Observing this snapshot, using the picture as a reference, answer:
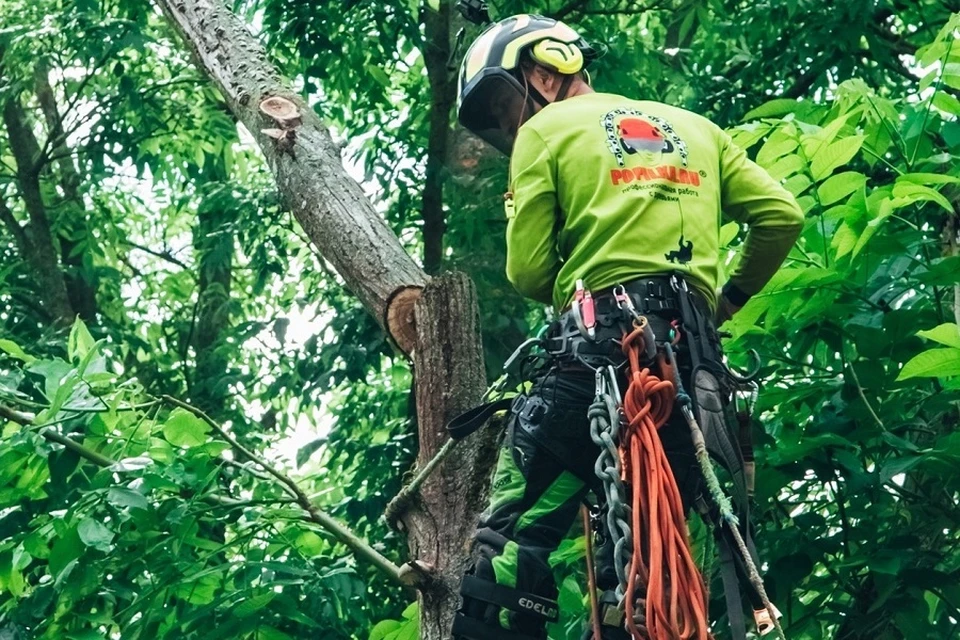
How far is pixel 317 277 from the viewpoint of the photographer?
10.2m

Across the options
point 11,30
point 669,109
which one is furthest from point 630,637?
point 11,30

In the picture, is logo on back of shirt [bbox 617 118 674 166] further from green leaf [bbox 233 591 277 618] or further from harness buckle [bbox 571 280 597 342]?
green leaf [bbox 233 591 277 618]

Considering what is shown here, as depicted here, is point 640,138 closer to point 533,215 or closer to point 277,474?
point 533,215

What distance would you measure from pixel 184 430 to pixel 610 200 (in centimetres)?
173

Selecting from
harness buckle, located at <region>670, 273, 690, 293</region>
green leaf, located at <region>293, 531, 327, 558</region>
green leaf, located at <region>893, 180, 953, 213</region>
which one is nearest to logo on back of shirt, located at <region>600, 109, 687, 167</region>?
harness buckle, located at <region>670, 273, 690, 293</region>

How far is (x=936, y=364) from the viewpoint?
3480 millimetres

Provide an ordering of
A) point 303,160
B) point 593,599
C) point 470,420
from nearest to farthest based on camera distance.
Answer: point 593,599 < point 470,420 < point 303,160

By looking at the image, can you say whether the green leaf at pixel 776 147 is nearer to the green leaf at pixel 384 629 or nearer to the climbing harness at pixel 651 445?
the climbing harness at pixel 651 445

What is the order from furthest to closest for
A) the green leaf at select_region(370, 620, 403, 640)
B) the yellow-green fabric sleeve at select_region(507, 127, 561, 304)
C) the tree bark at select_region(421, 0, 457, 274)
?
1. the tree bark at select_region(421, 0, 457, 274)
2. the green leaf at select_region(370, 620, 403, 640)
3. the yellow-green fabric sleeve at select_region(507, 127, 561, 304)

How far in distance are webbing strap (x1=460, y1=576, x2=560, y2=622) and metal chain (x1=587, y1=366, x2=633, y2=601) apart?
29cm

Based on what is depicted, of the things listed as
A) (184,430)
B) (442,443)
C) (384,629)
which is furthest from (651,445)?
(184,430)

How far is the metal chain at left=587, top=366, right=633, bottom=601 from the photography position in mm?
3109

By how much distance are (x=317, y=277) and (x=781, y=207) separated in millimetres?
6708

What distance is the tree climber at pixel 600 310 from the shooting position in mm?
3449
